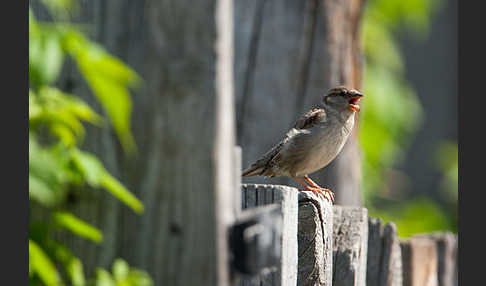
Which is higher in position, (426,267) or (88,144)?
(88,144)

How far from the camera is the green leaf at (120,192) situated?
68.2 inches

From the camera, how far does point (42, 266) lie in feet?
6.97

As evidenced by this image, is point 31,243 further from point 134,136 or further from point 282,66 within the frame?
point 282,66

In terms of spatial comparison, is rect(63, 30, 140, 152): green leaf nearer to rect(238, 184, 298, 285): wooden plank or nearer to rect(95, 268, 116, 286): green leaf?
rect(95, 268, 116, 286): green leaf

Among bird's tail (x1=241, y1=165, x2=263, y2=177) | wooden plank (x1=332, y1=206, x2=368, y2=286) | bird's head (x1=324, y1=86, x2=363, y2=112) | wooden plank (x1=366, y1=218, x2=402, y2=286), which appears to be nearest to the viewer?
wooden plank (x1=332, y1=206, x2=368, y2=286)

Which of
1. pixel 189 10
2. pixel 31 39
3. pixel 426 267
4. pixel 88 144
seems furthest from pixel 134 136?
pixel 426 267

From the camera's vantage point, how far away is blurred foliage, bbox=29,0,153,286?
201cm

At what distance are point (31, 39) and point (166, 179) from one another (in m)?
0.90

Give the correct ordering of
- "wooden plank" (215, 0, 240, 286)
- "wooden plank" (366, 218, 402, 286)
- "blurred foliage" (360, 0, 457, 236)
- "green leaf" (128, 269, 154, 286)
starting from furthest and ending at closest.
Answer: "blurred foliage" (360, 0, 457, 236)
"wooden plank" (366, 218, 402, 286)
"green leaf" (128, 269, 154, 286)
"wooden plank" (215, 0, 240, 286)

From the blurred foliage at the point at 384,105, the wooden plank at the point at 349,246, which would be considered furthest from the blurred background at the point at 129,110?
the blurred foliage at the point at 384,105

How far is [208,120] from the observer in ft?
5.23

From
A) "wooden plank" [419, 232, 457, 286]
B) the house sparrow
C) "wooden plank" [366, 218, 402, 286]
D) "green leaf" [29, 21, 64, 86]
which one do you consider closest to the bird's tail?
the house sparrow

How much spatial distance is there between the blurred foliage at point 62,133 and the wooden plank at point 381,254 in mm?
1456

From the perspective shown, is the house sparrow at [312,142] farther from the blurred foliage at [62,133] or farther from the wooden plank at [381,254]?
the blurred foliage at [62,133]
